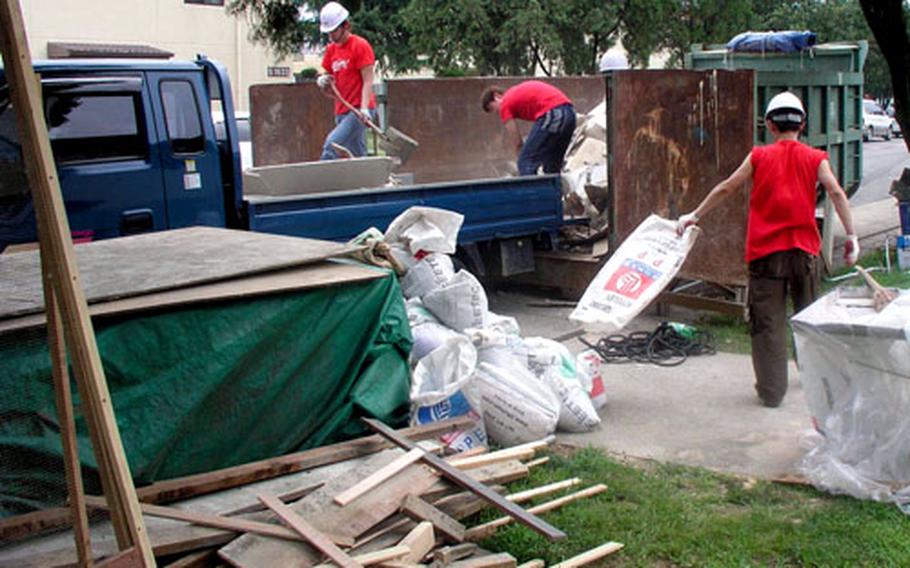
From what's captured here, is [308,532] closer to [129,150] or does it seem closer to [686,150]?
[129,150]

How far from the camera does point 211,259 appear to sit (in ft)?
16.4

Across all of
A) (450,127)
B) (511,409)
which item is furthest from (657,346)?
(450,127)

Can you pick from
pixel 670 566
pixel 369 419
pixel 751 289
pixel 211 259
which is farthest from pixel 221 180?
pixel 670 566

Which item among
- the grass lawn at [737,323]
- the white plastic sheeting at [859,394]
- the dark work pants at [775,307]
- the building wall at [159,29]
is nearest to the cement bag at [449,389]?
the white plastic sheeting at [859,394]

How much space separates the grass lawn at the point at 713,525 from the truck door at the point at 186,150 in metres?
3.21

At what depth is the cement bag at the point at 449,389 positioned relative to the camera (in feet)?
16.9

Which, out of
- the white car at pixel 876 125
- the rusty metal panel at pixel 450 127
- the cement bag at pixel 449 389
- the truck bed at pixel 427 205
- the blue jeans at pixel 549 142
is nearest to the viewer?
the cement bag at pixel 449 389

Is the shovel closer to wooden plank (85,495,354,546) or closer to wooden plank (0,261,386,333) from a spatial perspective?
wooden plank (0,261,386,333)

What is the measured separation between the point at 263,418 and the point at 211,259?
2.87ft

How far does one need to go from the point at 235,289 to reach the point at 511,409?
1.60 meters

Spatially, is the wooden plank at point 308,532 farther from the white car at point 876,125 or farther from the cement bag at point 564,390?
the white car at point 876,125

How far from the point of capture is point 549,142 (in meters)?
9.52

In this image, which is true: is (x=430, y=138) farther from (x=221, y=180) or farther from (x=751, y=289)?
(x=751, y=289)

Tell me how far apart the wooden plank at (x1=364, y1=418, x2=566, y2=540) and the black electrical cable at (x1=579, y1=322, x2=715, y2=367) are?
2.90 meters
